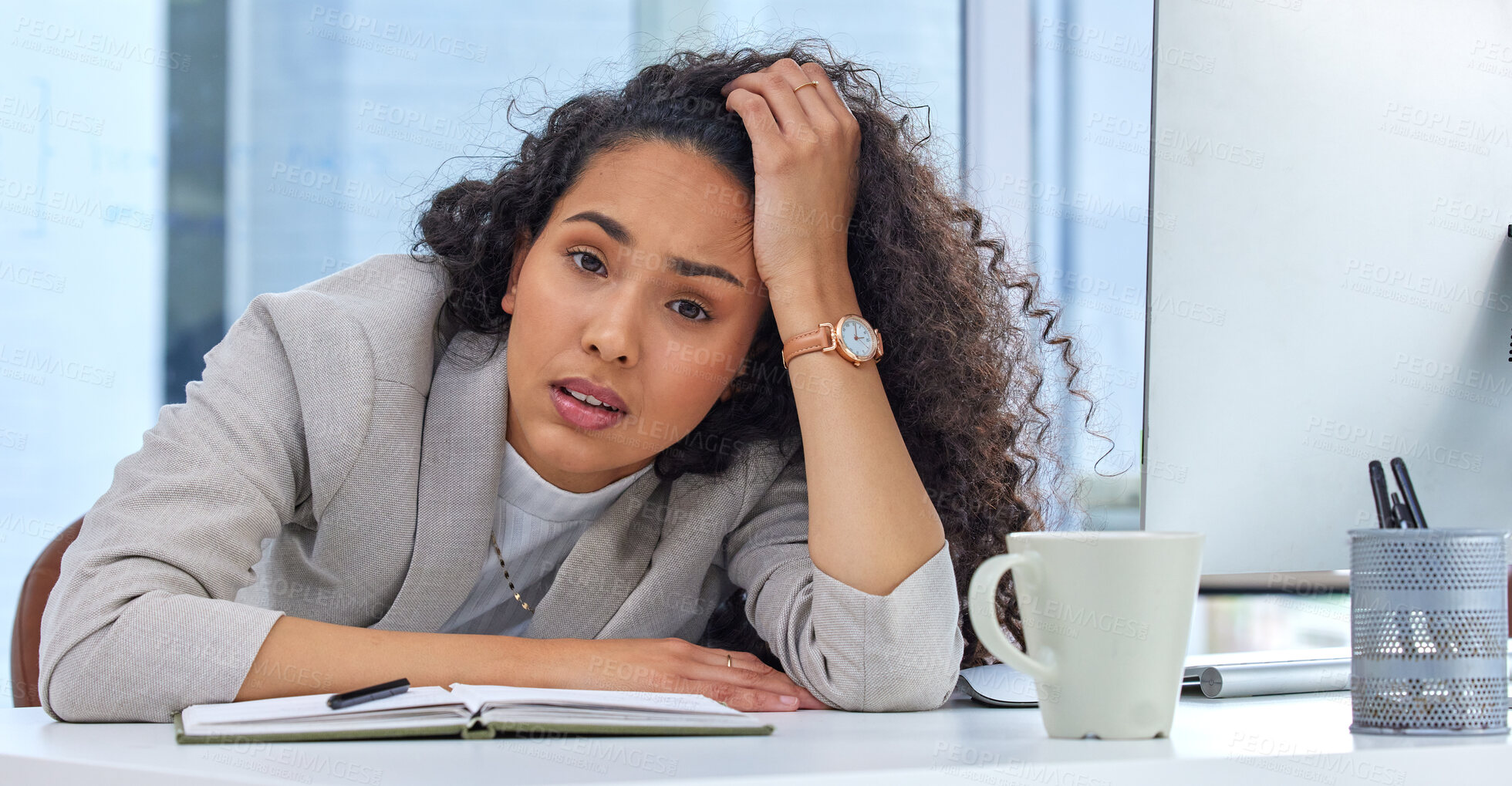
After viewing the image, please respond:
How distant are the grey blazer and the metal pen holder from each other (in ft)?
1.06

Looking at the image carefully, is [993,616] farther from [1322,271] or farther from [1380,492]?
[1322,271]

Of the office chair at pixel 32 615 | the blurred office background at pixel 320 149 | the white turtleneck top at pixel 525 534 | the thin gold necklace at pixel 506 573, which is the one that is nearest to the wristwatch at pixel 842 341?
the white turtleneck top at pixel 525 534

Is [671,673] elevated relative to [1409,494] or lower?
lower

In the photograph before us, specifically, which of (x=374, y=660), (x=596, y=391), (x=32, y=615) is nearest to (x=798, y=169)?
(x=596, y=391)

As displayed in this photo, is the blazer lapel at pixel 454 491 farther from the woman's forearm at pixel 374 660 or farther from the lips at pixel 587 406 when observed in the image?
A: the woman's forearm at pixel 374 660

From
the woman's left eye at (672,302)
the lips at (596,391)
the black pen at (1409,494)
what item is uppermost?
the woman's left eye at (672,302)

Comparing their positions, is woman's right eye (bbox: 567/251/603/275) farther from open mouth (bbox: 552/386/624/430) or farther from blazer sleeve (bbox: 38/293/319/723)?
blazer sleeve (bbox: 38/293/319/723)

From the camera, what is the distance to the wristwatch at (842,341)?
39.5 inches

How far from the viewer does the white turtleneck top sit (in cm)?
115

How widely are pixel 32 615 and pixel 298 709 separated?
2.28 feet

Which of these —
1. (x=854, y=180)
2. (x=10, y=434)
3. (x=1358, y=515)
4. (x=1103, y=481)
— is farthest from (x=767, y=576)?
(x=10, y=434)

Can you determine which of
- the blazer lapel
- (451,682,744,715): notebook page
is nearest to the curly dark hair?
the blazer lapel

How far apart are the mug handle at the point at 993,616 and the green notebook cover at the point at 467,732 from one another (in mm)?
141

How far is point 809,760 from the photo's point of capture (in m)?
0.52
